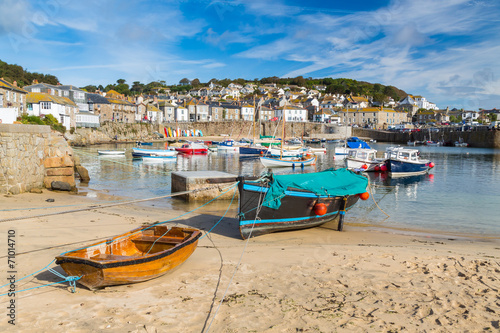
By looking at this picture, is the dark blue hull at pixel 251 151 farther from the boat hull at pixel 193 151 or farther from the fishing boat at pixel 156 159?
the fishing boat at pixel 156 159

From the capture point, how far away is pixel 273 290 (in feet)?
22.1

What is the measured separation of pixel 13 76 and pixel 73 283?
359ft

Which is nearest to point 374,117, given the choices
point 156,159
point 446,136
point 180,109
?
point 446,136

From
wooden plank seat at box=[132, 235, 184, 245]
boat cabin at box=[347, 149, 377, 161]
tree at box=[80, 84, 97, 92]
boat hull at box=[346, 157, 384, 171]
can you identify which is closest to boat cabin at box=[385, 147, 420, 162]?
boat hull at box=[346, 157, 384, 171]

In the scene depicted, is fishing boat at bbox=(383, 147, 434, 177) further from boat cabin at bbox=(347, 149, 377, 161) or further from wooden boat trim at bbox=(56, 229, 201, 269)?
wooden boat trim at bbox=(56, 229, 201, 269)

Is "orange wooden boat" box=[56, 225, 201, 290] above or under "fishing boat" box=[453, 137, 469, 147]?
under

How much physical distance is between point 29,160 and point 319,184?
460 inches

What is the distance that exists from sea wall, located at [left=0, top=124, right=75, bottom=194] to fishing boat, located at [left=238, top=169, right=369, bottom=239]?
9.18 m

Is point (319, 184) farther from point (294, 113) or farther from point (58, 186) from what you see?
point (294, 113)

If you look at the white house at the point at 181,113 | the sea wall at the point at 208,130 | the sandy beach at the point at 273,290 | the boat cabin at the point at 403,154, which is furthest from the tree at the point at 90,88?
the sandy beach at the point at 273,290

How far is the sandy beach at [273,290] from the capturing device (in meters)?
5.42

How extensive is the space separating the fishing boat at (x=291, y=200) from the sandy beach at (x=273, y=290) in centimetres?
61

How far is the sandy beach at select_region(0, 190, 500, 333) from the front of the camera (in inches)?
213

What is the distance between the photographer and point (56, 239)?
30.3ft
